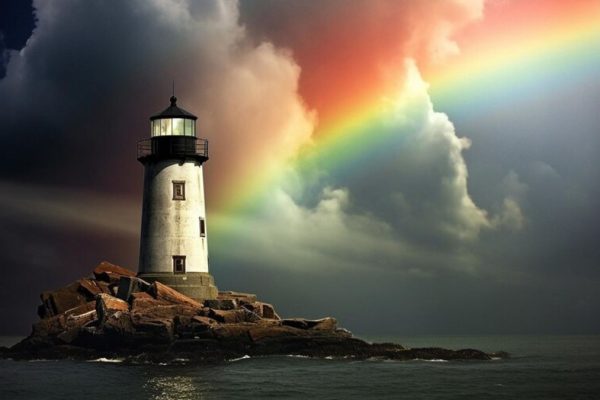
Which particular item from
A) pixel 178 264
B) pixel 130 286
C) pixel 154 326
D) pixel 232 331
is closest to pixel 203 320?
pixel 232 331

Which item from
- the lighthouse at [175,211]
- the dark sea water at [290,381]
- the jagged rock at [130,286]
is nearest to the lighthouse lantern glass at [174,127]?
the lighthouse at [175,211]

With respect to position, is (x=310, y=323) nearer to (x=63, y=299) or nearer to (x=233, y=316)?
(x=233, y=316)

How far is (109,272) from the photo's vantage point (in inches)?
2667

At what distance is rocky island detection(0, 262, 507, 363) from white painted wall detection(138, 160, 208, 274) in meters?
2.62

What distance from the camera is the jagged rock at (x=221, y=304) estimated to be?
61.0 meters

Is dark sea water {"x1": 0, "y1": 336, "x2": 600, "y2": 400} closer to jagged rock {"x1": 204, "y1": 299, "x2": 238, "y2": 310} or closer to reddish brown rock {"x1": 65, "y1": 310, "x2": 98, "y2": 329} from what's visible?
reddish brown rock {"x1": 65, "y1": 310, "x2": 98, "y2": 329}

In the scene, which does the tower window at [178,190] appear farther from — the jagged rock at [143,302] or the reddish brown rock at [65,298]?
the reddish brown rock at [65,298]

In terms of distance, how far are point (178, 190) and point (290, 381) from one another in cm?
2065

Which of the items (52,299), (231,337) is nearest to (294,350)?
(231,337)

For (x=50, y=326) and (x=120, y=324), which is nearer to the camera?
(x=120, y=324)

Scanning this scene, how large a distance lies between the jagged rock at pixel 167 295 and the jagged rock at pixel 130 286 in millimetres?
813

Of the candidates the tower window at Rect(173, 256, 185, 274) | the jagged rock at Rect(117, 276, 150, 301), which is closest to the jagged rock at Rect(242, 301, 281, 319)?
the tower window at Rect(173, 256, 185, 274)

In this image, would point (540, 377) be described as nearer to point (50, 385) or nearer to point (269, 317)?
point (269, 317)

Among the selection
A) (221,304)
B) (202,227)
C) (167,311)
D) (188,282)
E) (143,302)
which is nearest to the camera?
(167,311)
